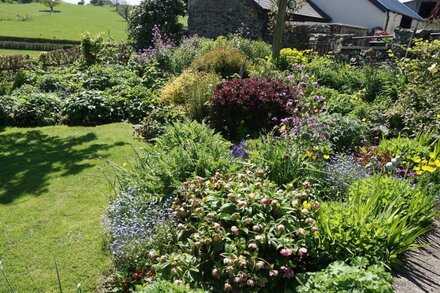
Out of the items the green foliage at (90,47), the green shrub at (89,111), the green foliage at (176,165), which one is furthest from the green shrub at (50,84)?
the green foliage at (176,165)

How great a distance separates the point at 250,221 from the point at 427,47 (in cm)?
684

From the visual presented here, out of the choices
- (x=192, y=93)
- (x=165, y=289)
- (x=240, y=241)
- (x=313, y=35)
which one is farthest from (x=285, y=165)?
(x=313, y=35)

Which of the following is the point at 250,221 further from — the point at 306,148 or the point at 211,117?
the point at 211,117

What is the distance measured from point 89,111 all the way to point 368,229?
7.97 meters

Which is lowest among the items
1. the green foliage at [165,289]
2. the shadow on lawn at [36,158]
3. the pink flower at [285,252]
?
the shadow on lawn at [36,158]

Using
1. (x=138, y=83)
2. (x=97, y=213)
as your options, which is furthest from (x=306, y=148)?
(x=138, y=83)

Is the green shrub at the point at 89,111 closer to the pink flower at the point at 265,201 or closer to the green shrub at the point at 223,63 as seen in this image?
the green shrub at the point at 223,63

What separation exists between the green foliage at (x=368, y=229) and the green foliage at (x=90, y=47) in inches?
501

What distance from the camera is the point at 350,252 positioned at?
116 inches

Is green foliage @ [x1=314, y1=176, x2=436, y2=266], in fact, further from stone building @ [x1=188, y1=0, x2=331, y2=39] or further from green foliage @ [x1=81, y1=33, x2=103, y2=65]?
stone building @ [x1=188, y1=0, x2=331, y2=39]

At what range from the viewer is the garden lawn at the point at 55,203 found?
3775 millimetres

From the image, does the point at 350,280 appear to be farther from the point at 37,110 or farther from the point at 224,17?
the point at 224,17

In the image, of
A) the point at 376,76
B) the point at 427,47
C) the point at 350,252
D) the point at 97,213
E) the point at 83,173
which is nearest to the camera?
the point at 350,252

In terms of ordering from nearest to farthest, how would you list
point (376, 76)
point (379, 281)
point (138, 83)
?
1. point (379, 281)
2. point (376, 76)
3. point (138, 83)
